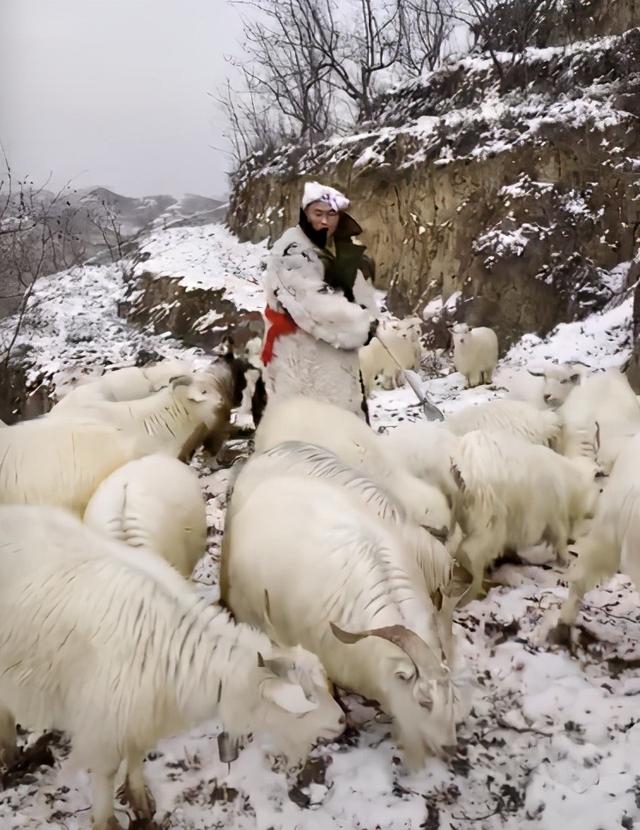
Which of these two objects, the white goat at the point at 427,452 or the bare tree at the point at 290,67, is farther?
the white goat at the point at 427,452

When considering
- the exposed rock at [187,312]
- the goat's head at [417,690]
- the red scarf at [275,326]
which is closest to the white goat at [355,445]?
the red scarf at [275,326]

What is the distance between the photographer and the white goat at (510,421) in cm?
352

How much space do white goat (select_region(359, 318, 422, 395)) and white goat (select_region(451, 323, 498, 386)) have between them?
1.30 ft

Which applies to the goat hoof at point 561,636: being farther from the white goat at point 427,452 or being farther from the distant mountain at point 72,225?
the distant mountain at point 72,225

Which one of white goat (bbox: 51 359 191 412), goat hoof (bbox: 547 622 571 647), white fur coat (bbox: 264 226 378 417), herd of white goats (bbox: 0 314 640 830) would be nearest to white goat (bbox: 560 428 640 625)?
herd of white goats (bbox: 0 314 640 830)

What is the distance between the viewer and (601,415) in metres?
3.48

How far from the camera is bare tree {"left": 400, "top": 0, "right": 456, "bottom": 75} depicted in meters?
2.40

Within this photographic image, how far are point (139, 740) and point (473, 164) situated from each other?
4.14 m

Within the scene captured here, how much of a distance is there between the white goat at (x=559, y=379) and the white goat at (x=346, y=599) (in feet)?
6.36

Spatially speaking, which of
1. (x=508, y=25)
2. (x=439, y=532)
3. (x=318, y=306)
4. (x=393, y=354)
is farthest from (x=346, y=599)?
(x=508, y=25)

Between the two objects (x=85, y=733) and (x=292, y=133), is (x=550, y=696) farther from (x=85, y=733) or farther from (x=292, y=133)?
Result: (x=292, y=133)

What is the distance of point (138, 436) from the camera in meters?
3.25

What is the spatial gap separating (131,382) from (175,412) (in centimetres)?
32

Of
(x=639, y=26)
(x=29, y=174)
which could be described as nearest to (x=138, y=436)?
(x=29, y=174)
